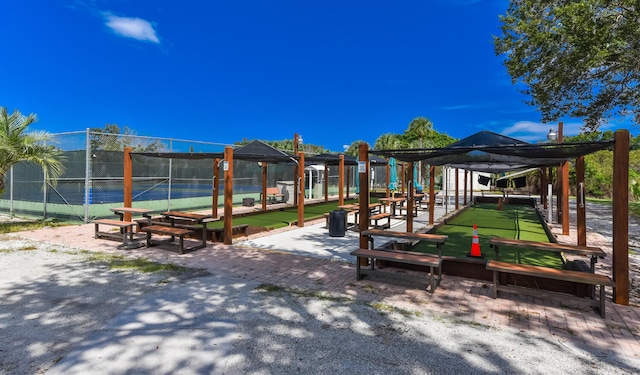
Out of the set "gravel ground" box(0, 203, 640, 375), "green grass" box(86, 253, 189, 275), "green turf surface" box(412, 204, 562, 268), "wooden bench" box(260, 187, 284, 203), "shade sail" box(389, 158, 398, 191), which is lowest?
"gravel ground" box(0, 203, 640, 375)

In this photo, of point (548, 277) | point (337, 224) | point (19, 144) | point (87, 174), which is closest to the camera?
point (548, 277)

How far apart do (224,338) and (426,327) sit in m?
2.13

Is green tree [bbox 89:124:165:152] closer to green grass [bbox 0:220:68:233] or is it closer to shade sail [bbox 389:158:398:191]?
green grass [bbox 0:220:68:233]

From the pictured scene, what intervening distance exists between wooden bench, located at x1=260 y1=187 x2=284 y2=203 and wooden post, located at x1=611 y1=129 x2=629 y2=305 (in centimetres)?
1495

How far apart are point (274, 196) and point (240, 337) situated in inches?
589

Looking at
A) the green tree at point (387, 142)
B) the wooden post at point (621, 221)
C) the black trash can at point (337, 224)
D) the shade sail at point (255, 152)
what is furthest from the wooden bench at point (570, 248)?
the green tree at point (387, 142)

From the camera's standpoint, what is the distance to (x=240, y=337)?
3672 millimetres

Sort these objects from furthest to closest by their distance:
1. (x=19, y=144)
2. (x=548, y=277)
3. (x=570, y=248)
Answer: (x=19, y=144)
(x=570, y=248)
(x=548, y=277)

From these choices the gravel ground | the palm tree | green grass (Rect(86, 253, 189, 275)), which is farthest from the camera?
the palm tree

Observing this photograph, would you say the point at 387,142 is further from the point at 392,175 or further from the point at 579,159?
the point at 579,159

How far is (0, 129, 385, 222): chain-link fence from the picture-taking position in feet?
37.9

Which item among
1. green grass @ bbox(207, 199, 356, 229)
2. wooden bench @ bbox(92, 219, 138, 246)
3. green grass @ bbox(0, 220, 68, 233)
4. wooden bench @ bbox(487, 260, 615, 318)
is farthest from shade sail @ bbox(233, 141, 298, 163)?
wooden bench @ bbox(487, 260, 615, 318)

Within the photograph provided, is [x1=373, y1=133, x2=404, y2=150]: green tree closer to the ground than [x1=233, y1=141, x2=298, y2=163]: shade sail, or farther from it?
farther from it

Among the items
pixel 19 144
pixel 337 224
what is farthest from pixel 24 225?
pixel 337 224
